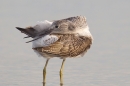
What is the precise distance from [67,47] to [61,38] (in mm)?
151

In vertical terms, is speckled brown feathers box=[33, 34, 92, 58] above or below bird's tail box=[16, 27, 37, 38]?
below

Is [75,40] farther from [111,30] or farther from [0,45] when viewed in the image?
[111,30]

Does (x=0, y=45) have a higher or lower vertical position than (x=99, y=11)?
lower

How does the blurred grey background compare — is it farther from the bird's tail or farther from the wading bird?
the bird's tail

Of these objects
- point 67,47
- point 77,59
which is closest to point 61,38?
point 67,47

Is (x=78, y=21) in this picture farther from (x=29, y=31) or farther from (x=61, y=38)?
(x=29, y=31)

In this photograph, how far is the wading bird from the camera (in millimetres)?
7305

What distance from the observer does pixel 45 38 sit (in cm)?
730

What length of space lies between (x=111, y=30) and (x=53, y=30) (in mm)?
3007

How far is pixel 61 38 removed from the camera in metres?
7.45

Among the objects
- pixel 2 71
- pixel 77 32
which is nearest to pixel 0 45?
pixel 2 71

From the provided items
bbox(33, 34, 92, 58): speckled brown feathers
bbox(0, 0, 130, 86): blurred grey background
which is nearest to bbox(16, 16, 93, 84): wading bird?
bbox(33, 34, 92, 58): speckled brown feathers

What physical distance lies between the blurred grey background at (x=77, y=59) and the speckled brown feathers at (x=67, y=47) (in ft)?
1.52

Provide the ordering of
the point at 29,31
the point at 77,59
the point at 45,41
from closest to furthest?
the point at 45,41 < the point at 29,31 < the point at 77,59
